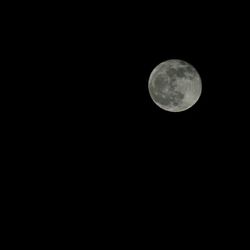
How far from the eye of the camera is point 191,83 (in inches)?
249

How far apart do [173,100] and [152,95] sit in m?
0.39

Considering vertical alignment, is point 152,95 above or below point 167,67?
below

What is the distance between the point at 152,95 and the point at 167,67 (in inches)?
18.3

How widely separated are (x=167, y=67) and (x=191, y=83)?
0.41 metres

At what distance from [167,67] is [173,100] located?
0.48 m

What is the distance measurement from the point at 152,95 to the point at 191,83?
60 cm

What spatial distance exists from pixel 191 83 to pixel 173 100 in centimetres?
34

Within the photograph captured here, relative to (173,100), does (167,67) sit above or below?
above

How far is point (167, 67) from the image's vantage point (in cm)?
641

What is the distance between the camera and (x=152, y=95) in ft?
21.6

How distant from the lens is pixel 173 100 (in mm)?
6324
